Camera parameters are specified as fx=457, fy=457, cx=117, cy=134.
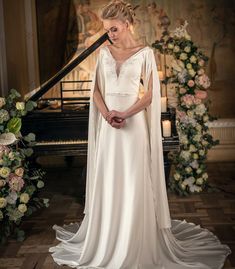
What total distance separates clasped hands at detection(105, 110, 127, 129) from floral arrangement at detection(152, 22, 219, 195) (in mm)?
1937

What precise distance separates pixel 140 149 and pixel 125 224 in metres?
0.49

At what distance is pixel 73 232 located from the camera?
3.74 metres

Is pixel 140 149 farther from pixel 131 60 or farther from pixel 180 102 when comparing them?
pixel 180 102

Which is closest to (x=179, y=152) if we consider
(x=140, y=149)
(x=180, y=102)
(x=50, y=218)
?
(x=180, y=102)

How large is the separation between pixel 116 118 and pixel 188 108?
204 cm

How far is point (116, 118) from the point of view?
113 inches

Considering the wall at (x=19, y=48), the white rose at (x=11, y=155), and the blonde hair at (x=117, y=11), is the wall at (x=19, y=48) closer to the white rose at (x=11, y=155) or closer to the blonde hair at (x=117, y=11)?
the white rose at (x=11, y=155)

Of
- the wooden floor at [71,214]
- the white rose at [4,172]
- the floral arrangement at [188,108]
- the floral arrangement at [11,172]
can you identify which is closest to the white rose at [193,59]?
the floral arrangement at [188,108]

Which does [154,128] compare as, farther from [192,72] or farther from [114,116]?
[192,72]

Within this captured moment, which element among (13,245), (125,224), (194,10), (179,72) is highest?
(194,10)

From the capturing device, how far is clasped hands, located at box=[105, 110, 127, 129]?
286cm

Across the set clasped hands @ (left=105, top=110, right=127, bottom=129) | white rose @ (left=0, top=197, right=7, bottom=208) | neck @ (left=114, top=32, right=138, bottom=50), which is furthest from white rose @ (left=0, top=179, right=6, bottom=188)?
neck @ (left=114, top=32, right=138, bottom=50)

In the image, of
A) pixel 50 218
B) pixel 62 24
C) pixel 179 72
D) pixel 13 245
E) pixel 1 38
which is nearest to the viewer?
pixel 13 245

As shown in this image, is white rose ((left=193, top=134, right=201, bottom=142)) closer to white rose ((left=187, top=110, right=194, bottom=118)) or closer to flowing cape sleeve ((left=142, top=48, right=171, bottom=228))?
white rose ((left=187, top=110, right=194, bottom=118))
